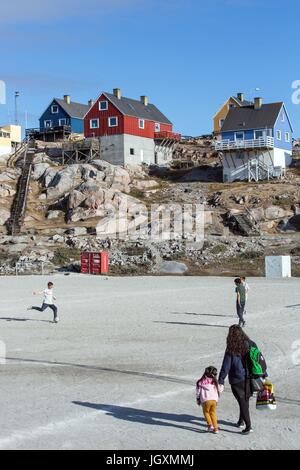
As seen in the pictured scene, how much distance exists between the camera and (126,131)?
68938 millimetres

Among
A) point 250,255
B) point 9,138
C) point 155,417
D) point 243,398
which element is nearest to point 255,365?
point 243,398

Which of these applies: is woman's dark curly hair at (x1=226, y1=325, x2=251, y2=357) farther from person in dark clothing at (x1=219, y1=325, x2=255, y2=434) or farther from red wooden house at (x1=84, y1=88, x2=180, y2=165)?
red wooden house at (x1=84, y1=88, x2=180, y2=165)

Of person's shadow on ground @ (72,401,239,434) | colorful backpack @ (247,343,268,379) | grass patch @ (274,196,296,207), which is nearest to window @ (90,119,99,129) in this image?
grass patch @ (274,196,296,207)

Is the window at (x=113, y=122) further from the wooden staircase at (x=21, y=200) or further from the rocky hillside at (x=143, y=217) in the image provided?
the wooden staircase at (x=21, y=200)

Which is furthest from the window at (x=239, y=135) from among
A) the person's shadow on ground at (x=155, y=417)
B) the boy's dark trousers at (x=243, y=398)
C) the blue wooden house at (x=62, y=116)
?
the boy's dark trousers at (x=243, y=398)

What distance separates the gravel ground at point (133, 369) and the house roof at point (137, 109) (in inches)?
1718

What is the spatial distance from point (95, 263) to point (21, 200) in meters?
20.4

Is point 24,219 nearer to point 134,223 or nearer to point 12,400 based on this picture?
point 134,223

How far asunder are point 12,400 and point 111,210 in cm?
4552

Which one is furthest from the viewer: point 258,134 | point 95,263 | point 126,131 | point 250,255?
point 126,131

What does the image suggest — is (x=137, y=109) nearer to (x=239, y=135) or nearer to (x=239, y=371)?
(x=239, y=135)

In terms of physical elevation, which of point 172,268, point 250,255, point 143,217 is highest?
point 143,217

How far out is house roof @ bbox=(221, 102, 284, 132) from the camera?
217ft

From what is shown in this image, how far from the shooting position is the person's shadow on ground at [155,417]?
34.1ft
